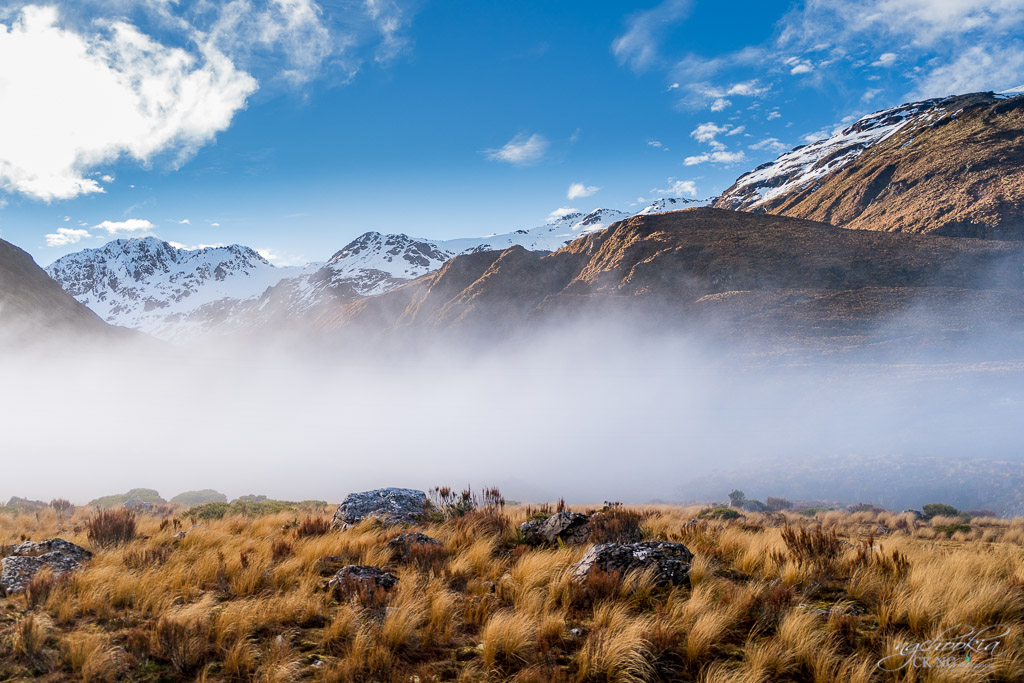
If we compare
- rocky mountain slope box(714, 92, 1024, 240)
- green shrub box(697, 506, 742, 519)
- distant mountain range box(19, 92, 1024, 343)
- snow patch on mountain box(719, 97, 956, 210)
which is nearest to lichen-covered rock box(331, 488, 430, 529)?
green shrub box(697, 506, 742, 519)

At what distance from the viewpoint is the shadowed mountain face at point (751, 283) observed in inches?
2520

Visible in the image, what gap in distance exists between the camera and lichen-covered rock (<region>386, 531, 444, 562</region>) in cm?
729

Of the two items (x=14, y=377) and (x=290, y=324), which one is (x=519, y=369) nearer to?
(x=14, y=377)

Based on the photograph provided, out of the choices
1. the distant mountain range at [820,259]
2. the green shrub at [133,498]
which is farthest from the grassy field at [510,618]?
the distant mountain range at [820,259]

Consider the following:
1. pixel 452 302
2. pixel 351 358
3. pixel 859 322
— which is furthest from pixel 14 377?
pixel 859 322

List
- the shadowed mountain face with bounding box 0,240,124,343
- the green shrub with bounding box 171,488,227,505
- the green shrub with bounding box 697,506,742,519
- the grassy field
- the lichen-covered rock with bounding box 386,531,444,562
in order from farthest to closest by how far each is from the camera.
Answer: the shadowed mountain face with bounding box 0,240,124,343, the green shrub with bounding box 171,488,227,505, the green shrub with bounding box 697,506,742,519, the lichen-covered rock with bounding box 386,531,444,562, the grassy field

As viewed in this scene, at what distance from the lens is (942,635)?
173 inches

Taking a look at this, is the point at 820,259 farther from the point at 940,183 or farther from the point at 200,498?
the point at 200,498

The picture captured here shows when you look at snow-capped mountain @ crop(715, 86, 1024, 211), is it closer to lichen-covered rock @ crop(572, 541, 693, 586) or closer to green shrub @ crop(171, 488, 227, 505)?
green shrub @ crop(171, 488, 227, 505)

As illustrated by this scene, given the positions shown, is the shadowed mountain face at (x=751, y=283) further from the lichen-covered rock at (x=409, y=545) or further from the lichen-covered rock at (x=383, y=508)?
the lichen-covered rock at (x=409, y=545)

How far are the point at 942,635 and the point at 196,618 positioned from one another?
7.35m

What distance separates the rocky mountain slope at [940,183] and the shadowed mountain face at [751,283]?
13.2 m

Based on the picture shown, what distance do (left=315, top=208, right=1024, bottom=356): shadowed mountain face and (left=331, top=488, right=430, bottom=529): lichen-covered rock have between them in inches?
2618
